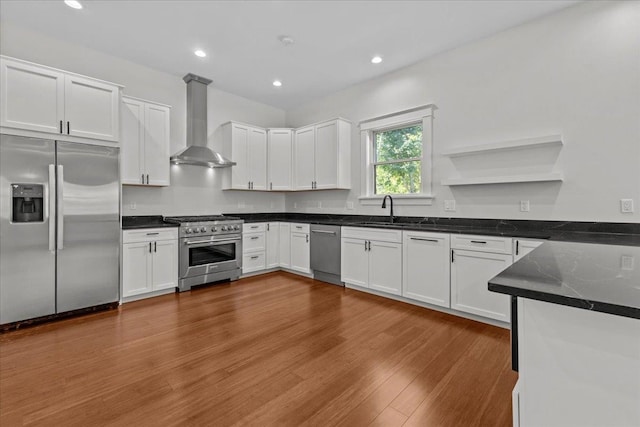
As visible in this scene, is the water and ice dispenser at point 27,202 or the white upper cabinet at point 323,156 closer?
the water and ice dispenser at point 27,202

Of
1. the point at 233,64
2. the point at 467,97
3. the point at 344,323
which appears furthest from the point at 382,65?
the point at 344,323

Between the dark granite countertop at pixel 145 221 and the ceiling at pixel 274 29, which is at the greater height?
the ceiling at pixel 274 29

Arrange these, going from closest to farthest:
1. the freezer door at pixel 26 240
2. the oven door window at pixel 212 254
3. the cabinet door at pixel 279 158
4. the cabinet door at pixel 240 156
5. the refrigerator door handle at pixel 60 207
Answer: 1. the freezer door at pixel 26 240
2. the refrigerator door handle at pixel 60 207
3. the oven door window at pixel 212 254
4. the cabinet door at pixel 240 156
5. the cabinet door at pixel 279 158

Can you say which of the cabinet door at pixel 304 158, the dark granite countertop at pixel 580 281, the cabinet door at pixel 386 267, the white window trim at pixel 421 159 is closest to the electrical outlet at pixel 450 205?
the white window trim at pixel 421 159

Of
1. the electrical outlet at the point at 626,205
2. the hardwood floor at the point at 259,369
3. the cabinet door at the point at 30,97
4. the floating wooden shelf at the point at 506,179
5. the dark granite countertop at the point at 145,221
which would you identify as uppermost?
the cabinet door at the point at 30,97

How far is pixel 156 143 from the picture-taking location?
4000mm

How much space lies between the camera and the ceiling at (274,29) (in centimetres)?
288

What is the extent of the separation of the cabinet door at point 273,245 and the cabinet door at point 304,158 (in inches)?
32.2

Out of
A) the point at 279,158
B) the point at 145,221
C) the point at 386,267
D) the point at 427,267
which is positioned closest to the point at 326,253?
the point at 386,267

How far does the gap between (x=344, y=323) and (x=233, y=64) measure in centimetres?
365

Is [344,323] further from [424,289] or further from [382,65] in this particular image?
[382,65]

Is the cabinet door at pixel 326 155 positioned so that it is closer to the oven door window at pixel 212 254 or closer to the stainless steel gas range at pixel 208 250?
the stainless steel gas range at pixel 208 250

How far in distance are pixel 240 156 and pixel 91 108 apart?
6.78ft

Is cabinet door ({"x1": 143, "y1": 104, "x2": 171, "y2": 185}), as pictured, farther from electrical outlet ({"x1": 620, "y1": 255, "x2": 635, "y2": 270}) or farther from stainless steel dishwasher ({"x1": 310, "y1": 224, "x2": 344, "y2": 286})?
electrical outlet ({"x1": 620, "y1": 255, "x2": 635, "y2": 270})
